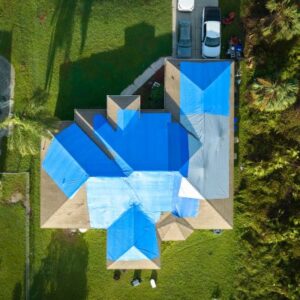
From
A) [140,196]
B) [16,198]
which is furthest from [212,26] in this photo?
[16,198]

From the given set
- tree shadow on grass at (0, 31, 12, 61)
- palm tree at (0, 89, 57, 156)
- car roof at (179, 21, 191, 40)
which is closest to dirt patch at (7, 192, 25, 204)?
palm tree at (0, 89, 57, 156)

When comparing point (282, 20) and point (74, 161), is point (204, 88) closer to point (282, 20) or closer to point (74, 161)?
point (282, 20)

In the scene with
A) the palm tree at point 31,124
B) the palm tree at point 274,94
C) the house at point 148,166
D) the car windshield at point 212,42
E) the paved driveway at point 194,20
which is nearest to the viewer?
the palm tree at point 31,124

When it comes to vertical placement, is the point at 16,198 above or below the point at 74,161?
below

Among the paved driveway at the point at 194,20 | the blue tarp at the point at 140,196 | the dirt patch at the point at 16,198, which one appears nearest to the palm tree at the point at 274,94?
the paved driveway at the point at 194,20

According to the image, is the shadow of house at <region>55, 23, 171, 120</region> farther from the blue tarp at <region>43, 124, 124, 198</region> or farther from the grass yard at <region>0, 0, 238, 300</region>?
the blue tarp at <region>43, 124, 124, 198</region>

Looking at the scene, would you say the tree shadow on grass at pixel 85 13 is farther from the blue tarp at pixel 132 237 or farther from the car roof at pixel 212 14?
the blue tarp at pixel 132 237
